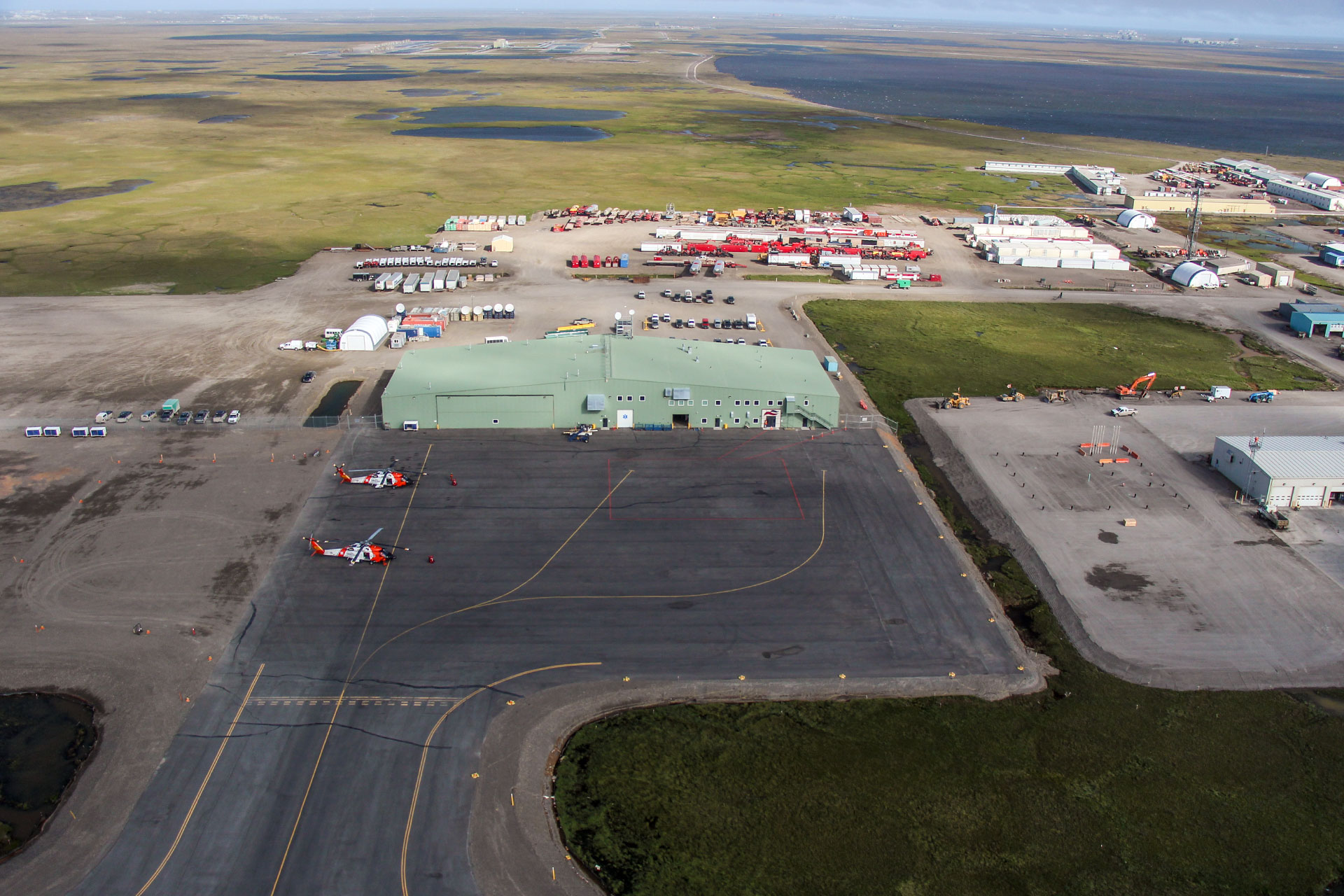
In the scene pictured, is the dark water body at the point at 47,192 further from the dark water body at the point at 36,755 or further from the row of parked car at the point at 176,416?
the dark water body at the point at 36,755

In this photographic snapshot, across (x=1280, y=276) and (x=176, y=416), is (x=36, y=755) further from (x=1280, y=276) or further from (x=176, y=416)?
(x=1280, y=276)

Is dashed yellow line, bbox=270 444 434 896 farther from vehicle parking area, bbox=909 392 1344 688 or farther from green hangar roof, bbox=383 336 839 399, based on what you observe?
vehicle parking area, bbox=909 392 1344 688

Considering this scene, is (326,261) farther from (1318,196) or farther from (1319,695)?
(1318,196)

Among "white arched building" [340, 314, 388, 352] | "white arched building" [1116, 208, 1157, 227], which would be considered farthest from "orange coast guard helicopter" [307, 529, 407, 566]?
"white arched building" [1116, 208, 1157, 227]

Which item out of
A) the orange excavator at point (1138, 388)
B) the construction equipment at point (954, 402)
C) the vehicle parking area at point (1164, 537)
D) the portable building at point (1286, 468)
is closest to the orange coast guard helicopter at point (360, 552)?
the vehicle parking area at point (1164, 537)

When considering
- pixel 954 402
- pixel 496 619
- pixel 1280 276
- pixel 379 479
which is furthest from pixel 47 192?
pixel 1280 276
